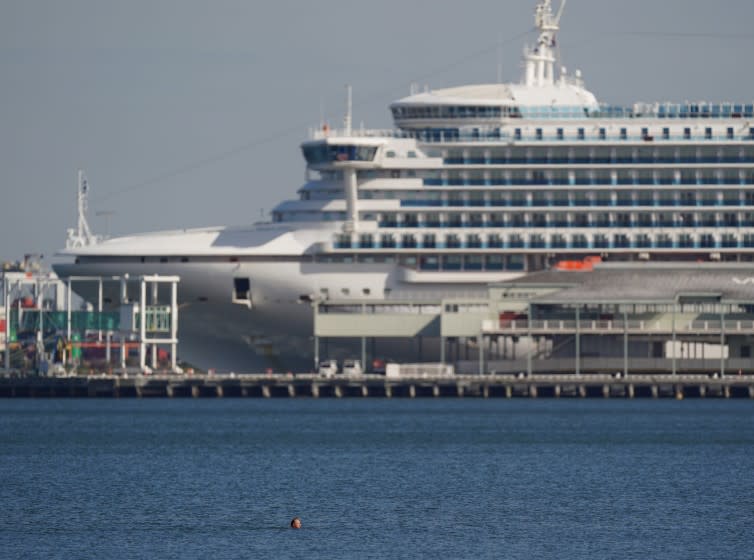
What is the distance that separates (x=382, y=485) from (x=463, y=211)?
5422 cm

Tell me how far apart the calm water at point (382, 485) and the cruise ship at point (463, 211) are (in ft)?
56.3

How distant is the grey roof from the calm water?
47.3 ft

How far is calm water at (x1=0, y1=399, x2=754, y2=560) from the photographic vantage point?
53.7 metres

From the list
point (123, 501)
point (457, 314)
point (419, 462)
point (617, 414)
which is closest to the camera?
point (123, 501)

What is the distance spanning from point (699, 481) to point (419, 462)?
35.1 ft

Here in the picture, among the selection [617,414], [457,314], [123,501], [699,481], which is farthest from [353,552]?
[457,314]

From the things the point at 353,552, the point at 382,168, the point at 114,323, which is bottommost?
the point at 353,552

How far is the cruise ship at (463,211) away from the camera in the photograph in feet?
382

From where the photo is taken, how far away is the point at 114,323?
4697 inches

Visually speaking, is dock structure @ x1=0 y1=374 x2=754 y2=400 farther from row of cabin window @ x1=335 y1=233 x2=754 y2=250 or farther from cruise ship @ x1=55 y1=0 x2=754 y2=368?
row of cabin window @ x1=335 y1=233 x2=754 y2=250

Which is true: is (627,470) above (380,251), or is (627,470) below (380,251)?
below

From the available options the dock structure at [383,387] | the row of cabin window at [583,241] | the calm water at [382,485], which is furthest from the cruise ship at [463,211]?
the calm water at [382,485]

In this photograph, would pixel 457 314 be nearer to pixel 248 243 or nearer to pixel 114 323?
pixel 248 243

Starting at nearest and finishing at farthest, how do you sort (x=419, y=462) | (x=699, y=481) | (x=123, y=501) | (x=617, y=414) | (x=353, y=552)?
(x=353, y=552), (x=123, y=501), (x=699, y=481), (x=419, y=462), (x=617, y=414)
